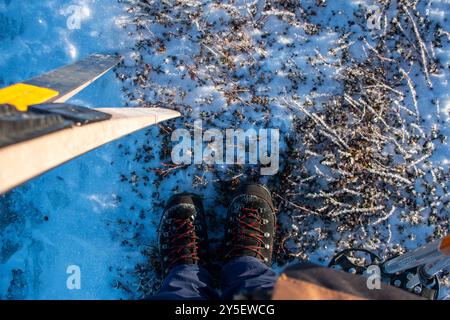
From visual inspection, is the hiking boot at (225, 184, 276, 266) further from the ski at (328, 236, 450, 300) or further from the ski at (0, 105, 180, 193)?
the ski at (0, 105, 180, 193)

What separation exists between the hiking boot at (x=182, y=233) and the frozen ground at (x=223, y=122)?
0.48 feet

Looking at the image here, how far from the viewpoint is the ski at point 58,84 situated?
2.18 m

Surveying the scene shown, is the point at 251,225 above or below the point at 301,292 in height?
above

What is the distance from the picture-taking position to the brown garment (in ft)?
4.98

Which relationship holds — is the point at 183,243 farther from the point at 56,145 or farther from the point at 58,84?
the point at 56,145

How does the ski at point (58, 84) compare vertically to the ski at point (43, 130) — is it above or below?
above

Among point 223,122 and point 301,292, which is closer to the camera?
point 301,292

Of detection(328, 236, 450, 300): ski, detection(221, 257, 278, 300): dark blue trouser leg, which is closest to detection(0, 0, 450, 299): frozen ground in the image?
detection(328, 236, 450, 300): ski

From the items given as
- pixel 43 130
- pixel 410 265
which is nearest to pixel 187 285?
pixel 410 265

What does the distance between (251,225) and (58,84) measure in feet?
5.63

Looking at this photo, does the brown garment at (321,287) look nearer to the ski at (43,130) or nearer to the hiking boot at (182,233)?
the ski at (43,130)

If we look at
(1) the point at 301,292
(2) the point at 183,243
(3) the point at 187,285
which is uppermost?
(2) the point at 183,243

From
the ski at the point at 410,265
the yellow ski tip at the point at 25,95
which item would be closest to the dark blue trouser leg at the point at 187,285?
the ski at the point at 410,265

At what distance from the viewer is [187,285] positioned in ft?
8.77
